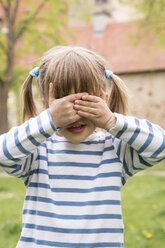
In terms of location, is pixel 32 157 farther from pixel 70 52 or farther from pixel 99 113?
pixel 70 52

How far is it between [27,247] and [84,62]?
0.92m

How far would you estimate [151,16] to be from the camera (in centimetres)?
1062

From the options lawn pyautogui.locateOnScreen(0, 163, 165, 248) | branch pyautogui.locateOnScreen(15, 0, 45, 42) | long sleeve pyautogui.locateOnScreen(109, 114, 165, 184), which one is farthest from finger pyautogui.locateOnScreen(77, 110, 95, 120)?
branch pyautogui.locateOnScreen(15, 0, 45, 42)

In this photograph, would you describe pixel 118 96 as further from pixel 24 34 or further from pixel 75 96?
pixel 24 34

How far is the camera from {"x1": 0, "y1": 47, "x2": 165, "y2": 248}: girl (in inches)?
63.9

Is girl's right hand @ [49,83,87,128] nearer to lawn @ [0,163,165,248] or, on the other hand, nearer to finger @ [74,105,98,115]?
finger @ [74,105,98,115]

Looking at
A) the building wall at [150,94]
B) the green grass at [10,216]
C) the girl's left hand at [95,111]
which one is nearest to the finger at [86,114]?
the girl's left hand at [95,111]

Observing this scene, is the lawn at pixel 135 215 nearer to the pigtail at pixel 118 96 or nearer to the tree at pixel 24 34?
the pigtail at pixel 118 96

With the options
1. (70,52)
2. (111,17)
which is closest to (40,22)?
(70,52)

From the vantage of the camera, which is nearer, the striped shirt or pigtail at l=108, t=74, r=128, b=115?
the striped shirt

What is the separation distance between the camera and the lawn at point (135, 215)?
3.56m

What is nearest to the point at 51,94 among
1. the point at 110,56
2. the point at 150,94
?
the point at 150,94

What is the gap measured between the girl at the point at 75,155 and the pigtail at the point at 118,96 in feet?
0.25

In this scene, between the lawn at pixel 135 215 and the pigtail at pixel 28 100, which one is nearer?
the pigtail at pixel 28 100
